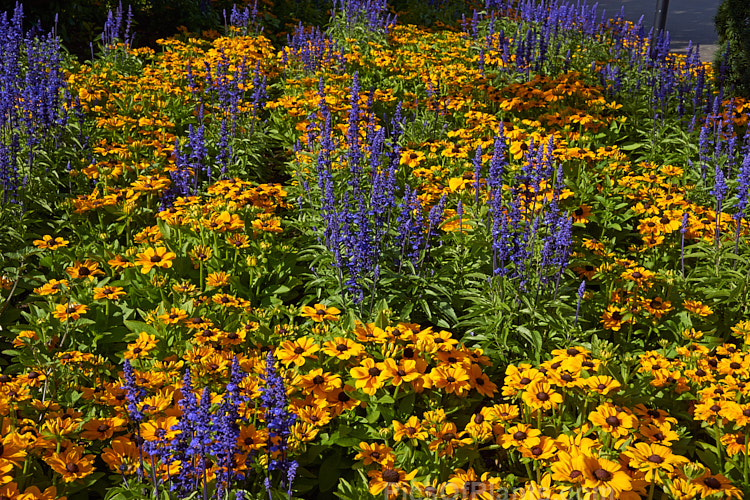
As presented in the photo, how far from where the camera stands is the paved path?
13.1m

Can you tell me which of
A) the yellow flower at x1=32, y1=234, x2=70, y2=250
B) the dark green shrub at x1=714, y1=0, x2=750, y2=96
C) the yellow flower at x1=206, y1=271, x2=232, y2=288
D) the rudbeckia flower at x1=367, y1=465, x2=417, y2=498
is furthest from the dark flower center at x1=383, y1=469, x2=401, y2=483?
the dark green shrub at x1=714, y1=0, x2=750, y2=96

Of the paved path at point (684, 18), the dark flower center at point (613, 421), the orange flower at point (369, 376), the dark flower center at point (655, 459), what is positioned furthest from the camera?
the paved path at point (684, 18)

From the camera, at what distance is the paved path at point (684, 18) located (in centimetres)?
1312

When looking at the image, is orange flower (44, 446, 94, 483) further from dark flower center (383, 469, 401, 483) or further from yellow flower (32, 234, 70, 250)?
yellow flower (32, 234, 70, 250)

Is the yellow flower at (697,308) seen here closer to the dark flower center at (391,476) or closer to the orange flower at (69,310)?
the dark flower center at (391,476)

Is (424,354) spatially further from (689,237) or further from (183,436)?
(689,237)

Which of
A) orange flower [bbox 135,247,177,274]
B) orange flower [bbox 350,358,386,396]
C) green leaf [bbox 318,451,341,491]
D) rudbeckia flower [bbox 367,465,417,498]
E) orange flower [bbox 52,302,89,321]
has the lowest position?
green leaf [bbox 318,451,341,491]

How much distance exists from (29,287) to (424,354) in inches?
99.8

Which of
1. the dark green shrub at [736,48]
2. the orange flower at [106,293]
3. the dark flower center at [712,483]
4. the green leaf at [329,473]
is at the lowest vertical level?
the green leaf at [329,473]

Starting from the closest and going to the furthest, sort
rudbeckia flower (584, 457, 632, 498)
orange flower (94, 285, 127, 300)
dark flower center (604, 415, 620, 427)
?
1. rudbeckia flower (584, 457, 632, 498)
2. dark flower center (604, 415, 620, 427)
3. orange flower (94, 285, 127, 300)

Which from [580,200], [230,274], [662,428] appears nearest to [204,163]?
[230,274]

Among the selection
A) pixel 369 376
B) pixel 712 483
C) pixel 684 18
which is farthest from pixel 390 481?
pixel 684 18

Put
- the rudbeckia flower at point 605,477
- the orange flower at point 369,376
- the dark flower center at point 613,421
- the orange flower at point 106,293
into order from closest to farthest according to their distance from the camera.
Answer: the rudbeckia flower at point 605,477 < the dark flower center at point 613,421 < the orange flower at point 369,376 < the orange flower at point 106,293

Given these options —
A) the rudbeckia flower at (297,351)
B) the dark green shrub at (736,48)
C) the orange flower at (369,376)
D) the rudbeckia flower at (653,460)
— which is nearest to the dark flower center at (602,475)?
the rudbeckia flower at (653,460)
